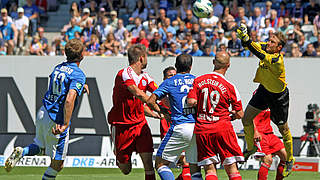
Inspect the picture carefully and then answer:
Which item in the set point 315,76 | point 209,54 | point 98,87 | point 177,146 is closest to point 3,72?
point 98,87

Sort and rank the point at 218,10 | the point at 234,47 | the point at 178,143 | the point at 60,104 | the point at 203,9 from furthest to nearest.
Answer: the point at 218,10, the point at 234,47, the point at 203,9, the point at 60,104, the point at 178,143

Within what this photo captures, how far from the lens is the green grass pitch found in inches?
515

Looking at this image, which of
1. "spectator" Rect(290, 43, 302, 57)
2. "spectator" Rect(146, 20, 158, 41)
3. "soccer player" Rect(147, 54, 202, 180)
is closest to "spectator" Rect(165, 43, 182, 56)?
"spectator" Rect(146, 20, 158, 41)

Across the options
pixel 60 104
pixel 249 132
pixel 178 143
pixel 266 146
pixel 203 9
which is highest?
pixel 203 9

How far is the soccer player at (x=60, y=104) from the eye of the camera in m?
9.34

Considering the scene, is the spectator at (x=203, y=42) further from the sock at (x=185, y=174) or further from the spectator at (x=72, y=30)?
the sock at (x=185, y=174)

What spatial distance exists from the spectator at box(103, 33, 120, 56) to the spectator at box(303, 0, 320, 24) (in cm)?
561

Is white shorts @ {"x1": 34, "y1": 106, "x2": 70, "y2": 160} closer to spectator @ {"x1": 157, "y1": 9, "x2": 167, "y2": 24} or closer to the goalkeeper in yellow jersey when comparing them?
the goalkeeper in yellow jersey

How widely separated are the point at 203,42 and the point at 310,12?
3.67 metres

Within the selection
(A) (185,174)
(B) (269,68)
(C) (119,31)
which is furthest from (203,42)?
(A) (185,174)

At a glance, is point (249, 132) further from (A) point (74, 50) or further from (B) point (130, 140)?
(A) point (74, 50)

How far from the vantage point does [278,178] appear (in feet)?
36.6

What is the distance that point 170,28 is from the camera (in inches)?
754

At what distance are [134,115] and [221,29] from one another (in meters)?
9.33
